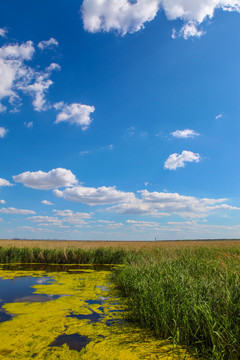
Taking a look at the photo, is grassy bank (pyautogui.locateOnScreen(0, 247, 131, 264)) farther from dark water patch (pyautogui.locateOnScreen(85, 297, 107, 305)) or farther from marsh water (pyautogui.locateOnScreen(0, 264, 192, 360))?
dark water patch (pyautogui.locateOnScreen(85, 297, 107, 305))

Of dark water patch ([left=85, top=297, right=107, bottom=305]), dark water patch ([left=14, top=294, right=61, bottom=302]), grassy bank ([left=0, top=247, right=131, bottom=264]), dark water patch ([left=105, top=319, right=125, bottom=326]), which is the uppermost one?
dark water patch ([left=105, top=319, right=125, bottom=326])

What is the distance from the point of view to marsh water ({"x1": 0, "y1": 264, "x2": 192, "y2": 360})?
323 cm

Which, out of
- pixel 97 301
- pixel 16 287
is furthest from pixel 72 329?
pixel 16 287

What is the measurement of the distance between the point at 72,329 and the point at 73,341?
1.69 feet

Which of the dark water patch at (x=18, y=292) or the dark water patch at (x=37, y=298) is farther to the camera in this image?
the dark water patch at (x=37, y=298)

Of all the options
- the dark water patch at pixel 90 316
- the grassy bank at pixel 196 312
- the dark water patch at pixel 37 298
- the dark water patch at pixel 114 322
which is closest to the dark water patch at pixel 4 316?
the dark water patch at pixel 37 298

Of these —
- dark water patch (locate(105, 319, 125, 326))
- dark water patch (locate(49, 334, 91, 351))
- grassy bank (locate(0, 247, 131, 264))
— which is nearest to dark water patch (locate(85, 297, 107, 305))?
dark water patch (locate(105, 319, 125, 326))

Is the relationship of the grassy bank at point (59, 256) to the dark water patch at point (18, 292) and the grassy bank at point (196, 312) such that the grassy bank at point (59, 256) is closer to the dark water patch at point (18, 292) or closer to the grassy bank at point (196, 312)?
the dark water patch at point (18, 292)

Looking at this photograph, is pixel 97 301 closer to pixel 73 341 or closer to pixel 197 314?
pixel 73 341

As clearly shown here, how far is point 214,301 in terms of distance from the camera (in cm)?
369

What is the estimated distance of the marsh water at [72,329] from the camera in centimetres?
323

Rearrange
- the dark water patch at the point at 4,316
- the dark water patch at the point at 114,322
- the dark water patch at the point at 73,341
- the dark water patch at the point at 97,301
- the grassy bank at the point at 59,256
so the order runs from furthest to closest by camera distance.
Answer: the grassy bank at the point at 59,256 → the dark water patch at the point at 97,301 → the dark water patch at the point at 4,316 → the dark water patch at the point at 114,322 → the dark water patch at the point at 73,341

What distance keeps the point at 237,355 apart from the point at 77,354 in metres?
2.19

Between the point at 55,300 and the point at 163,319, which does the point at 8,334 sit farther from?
the point at 163,319
